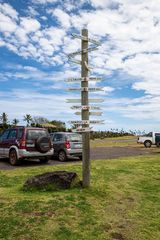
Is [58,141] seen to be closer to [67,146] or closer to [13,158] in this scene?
[67,146]

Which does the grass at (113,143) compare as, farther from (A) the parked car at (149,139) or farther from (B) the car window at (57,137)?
(B) the car window at (57,137)

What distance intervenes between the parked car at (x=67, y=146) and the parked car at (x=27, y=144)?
2.35m

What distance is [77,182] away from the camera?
9938 millimetres

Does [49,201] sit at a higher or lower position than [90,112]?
lower

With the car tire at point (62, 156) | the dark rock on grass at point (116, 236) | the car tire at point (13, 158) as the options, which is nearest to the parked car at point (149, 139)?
the car tire at point (62, 156)

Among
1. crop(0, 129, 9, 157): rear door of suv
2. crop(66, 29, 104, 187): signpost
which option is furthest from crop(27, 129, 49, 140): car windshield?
crop(66, 29, 104, 187): signpost

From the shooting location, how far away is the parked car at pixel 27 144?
1684 centimetres

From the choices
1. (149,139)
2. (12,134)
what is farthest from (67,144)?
(149,139)

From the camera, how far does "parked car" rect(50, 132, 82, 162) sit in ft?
65.6

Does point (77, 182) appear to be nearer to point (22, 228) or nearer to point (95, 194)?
point (95, 194)

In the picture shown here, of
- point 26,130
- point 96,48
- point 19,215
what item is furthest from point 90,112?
point 26,130

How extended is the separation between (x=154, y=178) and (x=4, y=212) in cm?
669

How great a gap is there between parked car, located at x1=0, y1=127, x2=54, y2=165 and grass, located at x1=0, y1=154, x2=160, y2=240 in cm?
597

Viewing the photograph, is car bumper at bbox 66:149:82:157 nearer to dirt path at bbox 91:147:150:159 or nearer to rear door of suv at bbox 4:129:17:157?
dirt path at bbox 91:147:150:159
